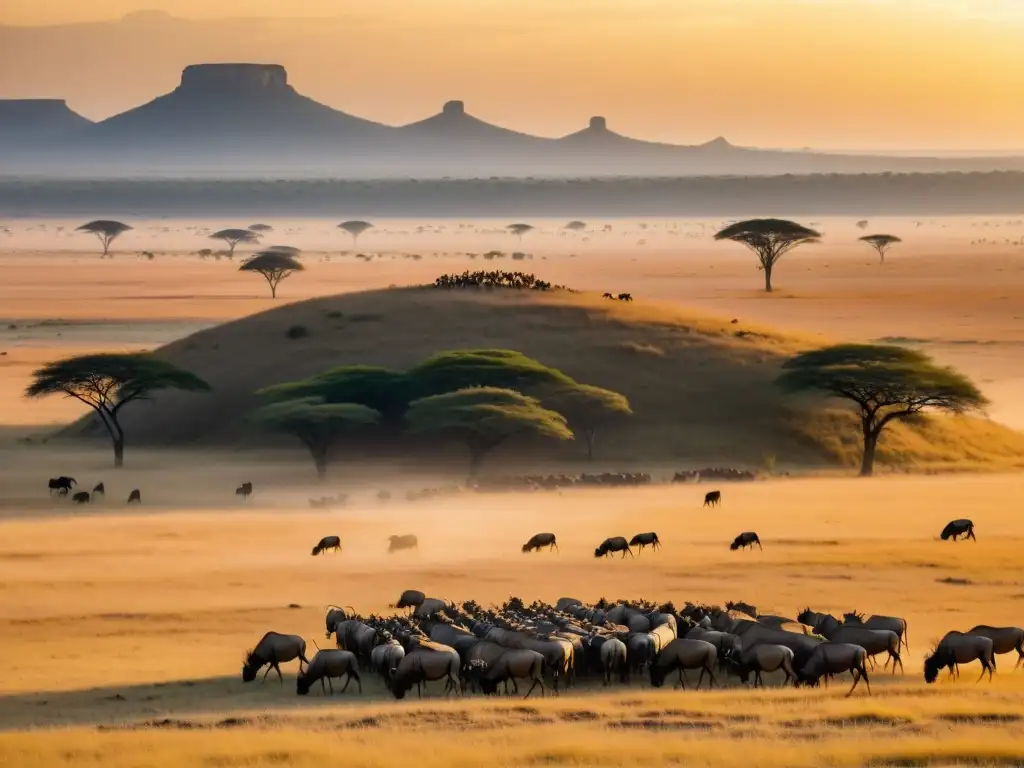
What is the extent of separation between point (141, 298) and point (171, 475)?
318ft

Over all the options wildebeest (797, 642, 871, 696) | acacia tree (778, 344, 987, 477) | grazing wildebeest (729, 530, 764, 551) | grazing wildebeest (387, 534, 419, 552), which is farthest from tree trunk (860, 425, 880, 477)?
wildebeest (797, 642, 871, 696)

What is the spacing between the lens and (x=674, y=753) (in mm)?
25984

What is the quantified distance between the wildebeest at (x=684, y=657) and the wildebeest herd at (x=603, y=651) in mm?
16

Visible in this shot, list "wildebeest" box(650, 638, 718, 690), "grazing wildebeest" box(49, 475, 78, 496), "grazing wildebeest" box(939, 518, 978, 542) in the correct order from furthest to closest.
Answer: "grazing wildebeest" box(49, 475, 78, 496) < "grazing wildebeest" box(939, 518, 978, 542) < "wildebeest" box(650, 638, 718, 690)

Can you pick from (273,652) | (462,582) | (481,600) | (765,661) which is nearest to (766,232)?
(462,582)

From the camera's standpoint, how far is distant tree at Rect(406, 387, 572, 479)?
235 ft

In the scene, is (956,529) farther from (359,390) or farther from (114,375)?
(114,375)

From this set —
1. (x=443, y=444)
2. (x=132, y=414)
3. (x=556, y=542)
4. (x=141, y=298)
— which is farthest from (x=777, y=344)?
(x=141, y=298)

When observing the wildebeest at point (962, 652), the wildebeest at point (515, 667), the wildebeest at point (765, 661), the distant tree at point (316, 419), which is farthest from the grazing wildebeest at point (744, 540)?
the distant tree at point (316, 419)

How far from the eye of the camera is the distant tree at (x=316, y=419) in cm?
7225

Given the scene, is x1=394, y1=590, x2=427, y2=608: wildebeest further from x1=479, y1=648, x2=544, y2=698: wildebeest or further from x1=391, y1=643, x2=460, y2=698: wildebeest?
x1=479, y1=648, x2=544, y2=698: wildebeest

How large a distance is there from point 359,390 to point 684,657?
45.9m

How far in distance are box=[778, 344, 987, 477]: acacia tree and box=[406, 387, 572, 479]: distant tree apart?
10333mm

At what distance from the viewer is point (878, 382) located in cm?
7438
